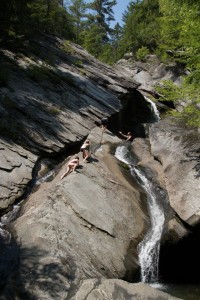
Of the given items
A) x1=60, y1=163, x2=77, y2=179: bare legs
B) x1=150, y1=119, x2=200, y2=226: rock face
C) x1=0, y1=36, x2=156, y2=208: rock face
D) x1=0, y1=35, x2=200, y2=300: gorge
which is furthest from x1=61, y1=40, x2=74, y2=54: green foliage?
x1=60, y1=163, x2=77, y2=179: bare legs

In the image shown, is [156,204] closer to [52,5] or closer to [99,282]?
[99,282]

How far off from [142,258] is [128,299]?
417 centimetres

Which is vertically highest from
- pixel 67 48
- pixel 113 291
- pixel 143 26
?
pixel 143 26

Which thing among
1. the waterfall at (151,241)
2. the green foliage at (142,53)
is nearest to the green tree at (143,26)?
the green foliage at (142,53)

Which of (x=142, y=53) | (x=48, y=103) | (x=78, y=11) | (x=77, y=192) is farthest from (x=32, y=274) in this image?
(x=78, y=11)

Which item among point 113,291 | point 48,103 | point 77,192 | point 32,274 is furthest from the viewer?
point 48,103

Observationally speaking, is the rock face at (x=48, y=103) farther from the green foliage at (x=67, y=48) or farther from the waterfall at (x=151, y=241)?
the waterfall at (x=151, y=241)

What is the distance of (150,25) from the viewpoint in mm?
42094

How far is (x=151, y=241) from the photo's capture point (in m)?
13.8

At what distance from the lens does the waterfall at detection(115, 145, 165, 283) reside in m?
13.0

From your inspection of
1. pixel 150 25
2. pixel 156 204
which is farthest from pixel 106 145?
pixel 150 25

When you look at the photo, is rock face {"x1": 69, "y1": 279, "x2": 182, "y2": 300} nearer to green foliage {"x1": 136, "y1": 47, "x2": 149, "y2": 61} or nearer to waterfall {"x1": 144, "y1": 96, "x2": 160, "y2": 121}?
waterfall {"x1": 144, "y1": 96, "x2": 160, "y2": 121}

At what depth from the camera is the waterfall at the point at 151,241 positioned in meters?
13.0

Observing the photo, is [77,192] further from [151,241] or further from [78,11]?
[78,11]
